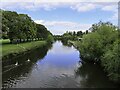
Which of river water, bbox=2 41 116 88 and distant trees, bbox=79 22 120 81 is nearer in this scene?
river water, bbox=2 41 116 88

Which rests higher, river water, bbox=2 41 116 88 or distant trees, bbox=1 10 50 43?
distant trees, bbox=1 10 50 43

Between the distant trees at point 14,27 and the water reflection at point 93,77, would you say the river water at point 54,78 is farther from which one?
the distant trees at point 14,27

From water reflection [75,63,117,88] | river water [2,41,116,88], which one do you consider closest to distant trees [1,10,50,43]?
river water [2,41,116,88]

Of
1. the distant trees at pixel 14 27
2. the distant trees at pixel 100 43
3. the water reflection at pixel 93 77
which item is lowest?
the water reflection at pixel 93 77

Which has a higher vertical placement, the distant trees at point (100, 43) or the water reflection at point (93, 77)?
the distant trees at point (100, 43)

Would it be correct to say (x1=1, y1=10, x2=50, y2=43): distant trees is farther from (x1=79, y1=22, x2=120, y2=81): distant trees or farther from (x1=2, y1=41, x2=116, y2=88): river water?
(x1=2, y1=41, x2=116, y2=88): river water

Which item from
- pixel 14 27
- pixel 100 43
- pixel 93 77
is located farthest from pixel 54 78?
pixel 14 27

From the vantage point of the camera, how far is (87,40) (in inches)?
2376

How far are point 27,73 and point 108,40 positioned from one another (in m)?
17.6

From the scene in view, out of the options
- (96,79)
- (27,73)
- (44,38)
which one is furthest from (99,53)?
(44,38)

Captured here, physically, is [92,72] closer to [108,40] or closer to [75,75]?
[75,75]

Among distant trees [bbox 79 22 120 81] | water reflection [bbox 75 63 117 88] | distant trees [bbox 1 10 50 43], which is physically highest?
distant trees [bbox 1 10 50 43]

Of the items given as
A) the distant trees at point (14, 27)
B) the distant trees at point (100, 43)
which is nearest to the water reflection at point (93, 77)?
the distant trees at point (100, 43)

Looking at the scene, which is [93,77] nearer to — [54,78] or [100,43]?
[54,78]
